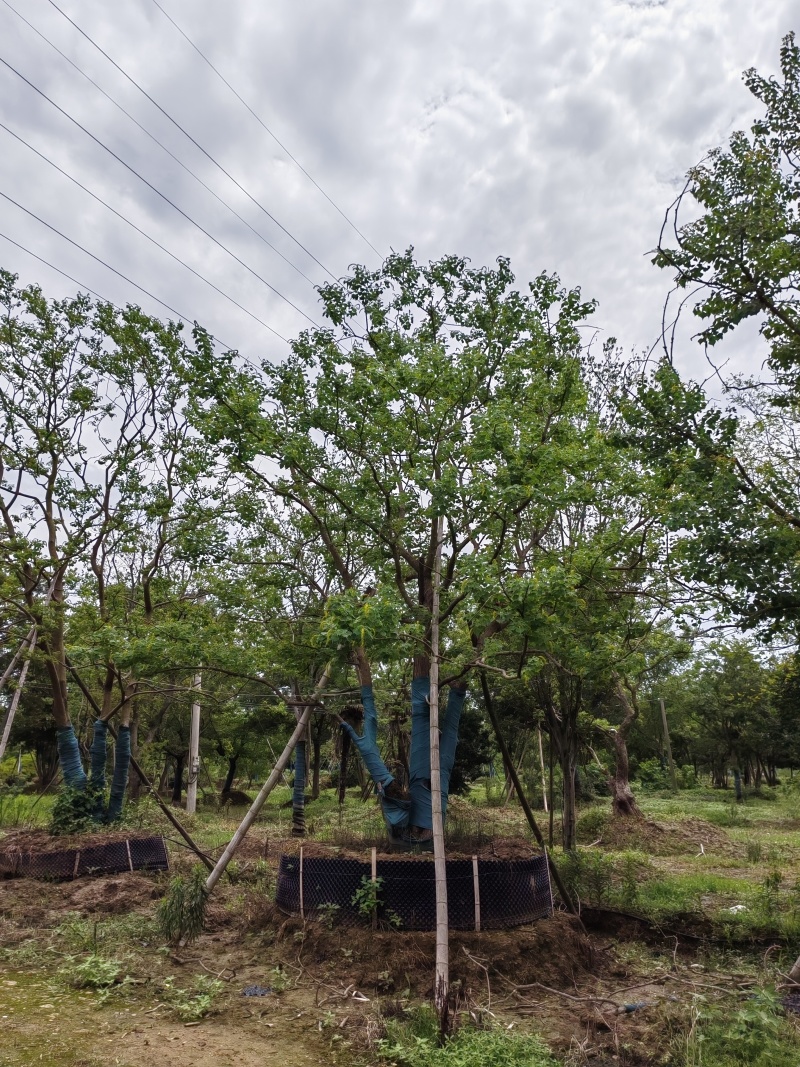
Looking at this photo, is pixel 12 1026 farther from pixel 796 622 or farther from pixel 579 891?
pixel 796 622

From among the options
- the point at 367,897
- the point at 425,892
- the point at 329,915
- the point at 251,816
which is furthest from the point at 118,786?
the point at 425,892

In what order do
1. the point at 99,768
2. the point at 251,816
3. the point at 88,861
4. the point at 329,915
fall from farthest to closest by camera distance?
the point at 99,768
the point at 88,861
the point at 251,816
the point at 329,915

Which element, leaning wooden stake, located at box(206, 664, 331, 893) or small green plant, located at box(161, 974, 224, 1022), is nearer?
small green plant, located at box(161, 974, 224, 1022)

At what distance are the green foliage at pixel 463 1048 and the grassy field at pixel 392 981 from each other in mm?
16

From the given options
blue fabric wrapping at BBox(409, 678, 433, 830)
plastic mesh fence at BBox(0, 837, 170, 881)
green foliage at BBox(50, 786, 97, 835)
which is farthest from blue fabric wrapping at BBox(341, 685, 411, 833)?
green foliage at BBox(50, 786, 97, 835)

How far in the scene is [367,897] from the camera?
8.25 m

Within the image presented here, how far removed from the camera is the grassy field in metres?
5.61

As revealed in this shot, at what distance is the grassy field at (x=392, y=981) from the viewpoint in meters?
5.61

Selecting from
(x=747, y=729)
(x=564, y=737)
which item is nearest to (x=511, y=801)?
(x=747, y=729)

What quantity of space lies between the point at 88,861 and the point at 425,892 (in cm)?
749

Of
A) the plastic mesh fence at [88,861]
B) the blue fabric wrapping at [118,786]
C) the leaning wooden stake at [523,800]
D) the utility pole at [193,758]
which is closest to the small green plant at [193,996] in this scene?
the leaning wooden stake at [523,800]

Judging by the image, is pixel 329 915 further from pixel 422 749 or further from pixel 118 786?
pixel 118 786

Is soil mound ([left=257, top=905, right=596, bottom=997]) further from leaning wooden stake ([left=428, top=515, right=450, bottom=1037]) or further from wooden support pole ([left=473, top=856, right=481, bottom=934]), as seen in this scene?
leaning wooden stake ([left=428, top=515, right=450, bottom=1037])

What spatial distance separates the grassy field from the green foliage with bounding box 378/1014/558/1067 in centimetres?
2
